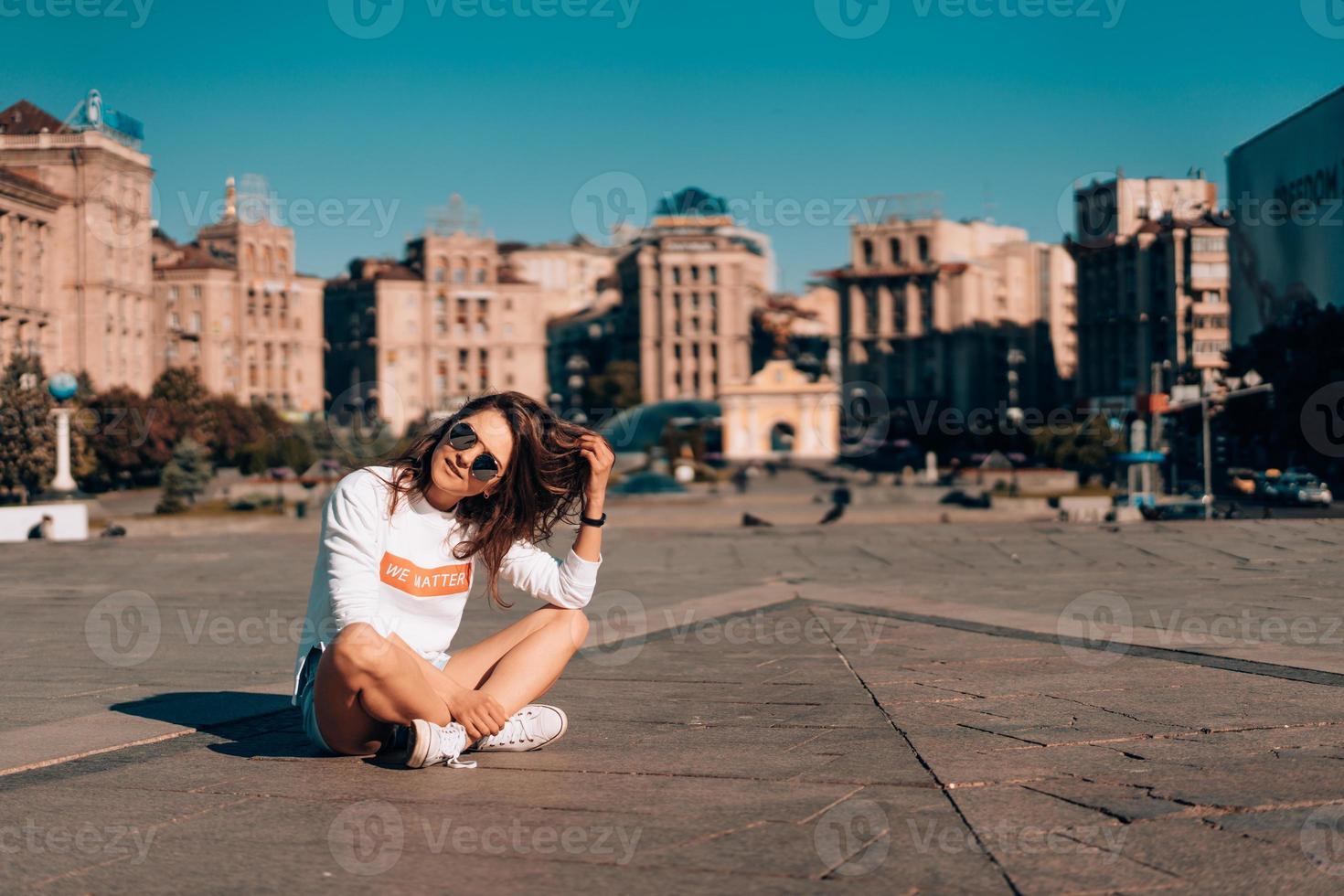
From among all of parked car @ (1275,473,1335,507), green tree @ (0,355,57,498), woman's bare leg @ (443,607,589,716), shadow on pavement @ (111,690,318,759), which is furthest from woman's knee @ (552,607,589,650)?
green tree @ (0,355,57,498)

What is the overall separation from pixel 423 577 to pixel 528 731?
2.35 feet

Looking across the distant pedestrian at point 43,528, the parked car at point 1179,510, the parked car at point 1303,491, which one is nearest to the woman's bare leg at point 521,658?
the distant pedestrian at point 43,528

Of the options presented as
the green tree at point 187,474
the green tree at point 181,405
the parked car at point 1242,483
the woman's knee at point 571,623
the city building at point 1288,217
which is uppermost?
the city building at point 1288,217

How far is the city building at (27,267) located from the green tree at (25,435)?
30518 mm

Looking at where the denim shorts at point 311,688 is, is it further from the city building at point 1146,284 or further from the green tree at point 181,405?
the city building at point 1146,284

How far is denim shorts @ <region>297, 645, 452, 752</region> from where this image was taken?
17.6ft

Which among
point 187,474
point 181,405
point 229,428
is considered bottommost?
point 187,474

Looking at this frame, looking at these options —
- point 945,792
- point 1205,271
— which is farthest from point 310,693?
point 1205,271

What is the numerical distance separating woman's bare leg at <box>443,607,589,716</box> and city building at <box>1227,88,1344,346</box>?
172 feet

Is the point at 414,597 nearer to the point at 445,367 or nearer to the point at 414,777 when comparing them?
the point at 414,777

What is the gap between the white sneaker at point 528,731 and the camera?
18.0ft

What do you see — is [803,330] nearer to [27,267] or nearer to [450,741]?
[27,267]

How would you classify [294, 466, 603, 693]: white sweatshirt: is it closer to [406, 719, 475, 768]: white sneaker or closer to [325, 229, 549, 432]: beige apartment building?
[406, 719, 475, 768]: white sneaker

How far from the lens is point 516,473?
5461mm
